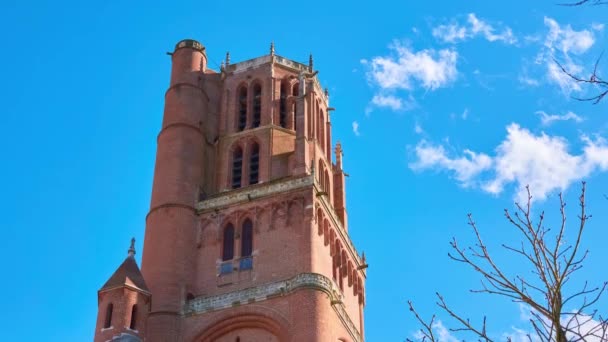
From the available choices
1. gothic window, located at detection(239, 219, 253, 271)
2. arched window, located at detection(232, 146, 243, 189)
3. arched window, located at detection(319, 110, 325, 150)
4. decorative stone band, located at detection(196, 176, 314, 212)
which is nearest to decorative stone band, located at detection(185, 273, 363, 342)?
gothic window, located at detection(239, 219, 253, 271)

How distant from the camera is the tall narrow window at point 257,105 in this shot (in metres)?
42.5

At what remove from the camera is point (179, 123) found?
1617 inches

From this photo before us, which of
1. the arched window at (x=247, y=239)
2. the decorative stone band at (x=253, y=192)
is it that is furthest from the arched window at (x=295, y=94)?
the arched window at (x=247, y=239)

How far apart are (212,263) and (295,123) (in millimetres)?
8402

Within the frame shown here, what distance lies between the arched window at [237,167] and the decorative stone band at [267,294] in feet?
20.1

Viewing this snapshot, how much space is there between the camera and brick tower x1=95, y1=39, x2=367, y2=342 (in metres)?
34.5

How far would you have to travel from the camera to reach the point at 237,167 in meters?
41.0

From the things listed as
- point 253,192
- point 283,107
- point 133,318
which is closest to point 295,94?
point 283,107

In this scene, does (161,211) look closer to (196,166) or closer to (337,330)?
(196,166)

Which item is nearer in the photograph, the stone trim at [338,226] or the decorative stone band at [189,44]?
the stone trim at [338,226]

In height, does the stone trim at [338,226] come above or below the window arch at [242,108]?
below

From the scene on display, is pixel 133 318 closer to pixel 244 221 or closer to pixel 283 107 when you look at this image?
pixel 244 221

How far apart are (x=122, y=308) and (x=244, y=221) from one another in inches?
264

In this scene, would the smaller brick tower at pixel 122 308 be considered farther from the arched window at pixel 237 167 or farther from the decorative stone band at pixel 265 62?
the decorative stone band at pixel 265 62
